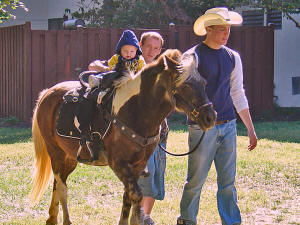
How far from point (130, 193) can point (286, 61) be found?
13293 millimetres

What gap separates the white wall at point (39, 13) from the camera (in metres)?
21.7

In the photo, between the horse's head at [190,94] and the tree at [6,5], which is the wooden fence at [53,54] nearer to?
the tree at [6,5]

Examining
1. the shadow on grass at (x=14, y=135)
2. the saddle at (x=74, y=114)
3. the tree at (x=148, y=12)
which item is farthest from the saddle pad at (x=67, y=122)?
the tree at (x=148, y=12)

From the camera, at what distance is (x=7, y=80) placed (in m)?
15.4

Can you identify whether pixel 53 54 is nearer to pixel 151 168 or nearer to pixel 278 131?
pixel 278 131

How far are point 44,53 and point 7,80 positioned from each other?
184cm

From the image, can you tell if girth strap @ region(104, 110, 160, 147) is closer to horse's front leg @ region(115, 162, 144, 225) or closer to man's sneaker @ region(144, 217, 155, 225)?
horse's front leg @ region(115, 162, 144, 225)

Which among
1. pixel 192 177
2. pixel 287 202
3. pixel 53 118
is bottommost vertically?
pixel 287 202

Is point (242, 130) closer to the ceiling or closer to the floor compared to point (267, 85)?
closer to the floor

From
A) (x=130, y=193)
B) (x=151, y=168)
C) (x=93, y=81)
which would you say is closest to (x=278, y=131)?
(x=151, y=168)

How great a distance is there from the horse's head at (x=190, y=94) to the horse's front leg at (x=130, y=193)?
28.4 inches

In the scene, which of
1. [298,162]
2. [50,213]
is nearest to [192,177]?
[50,213]

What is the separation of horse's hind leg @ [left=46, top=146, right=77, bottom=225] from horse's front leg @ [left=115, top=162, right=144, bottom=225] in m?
1.32

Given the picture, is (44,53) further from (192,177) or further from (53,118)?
(192,177)
